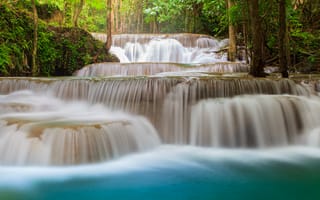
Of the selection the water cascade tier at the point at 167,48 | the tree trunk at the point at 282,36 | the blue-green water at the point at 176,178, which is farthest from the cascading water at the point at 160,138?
the water cascade tier at the point at 167,48

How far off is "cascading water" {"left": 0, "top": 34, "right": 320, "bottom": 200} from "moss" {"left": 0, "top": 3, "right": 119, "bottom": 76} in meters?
2.25

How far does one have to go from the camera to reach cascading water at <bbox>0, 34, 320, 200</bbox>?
3281mm

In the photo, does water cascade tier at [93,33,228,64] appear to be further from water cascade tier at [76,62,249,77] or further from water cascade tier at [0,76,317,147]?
water cascade tier at [0,76,317,147]

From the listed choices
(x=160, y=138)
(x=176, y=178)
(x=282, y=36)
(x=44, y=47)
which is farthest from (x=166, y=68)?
(x=176, y=178)

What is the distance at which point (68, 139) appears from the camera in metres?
3.86

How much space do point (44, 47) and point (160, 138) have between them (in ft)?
20.2

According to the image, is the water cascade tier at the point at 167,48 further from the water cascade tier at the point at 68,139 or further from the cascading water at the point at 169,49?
the water cascade tier at the point at 68,139

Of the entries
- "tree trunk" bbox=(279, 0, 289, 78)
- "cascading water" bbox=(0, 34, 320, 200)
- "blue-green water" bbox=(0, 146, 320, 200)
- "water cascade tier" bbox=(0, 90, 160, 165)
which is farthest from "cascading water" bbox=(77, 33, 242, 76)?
"blue-green water" bbox=(0, 146, 320, 200)

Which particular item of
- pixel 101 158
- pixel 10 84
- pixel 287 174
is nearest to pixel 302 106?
pixel 287 174

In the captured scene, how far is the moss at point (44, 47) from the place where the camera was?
27.5 feet

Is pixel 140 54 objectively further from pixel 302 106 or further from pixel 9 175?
pixel 9 175

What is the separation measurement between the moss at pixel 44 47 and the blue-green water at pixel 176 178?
17.9 ft

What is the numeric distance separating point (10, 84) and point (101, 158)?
3394mm

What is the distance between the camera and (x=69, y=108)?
19.4 ft
